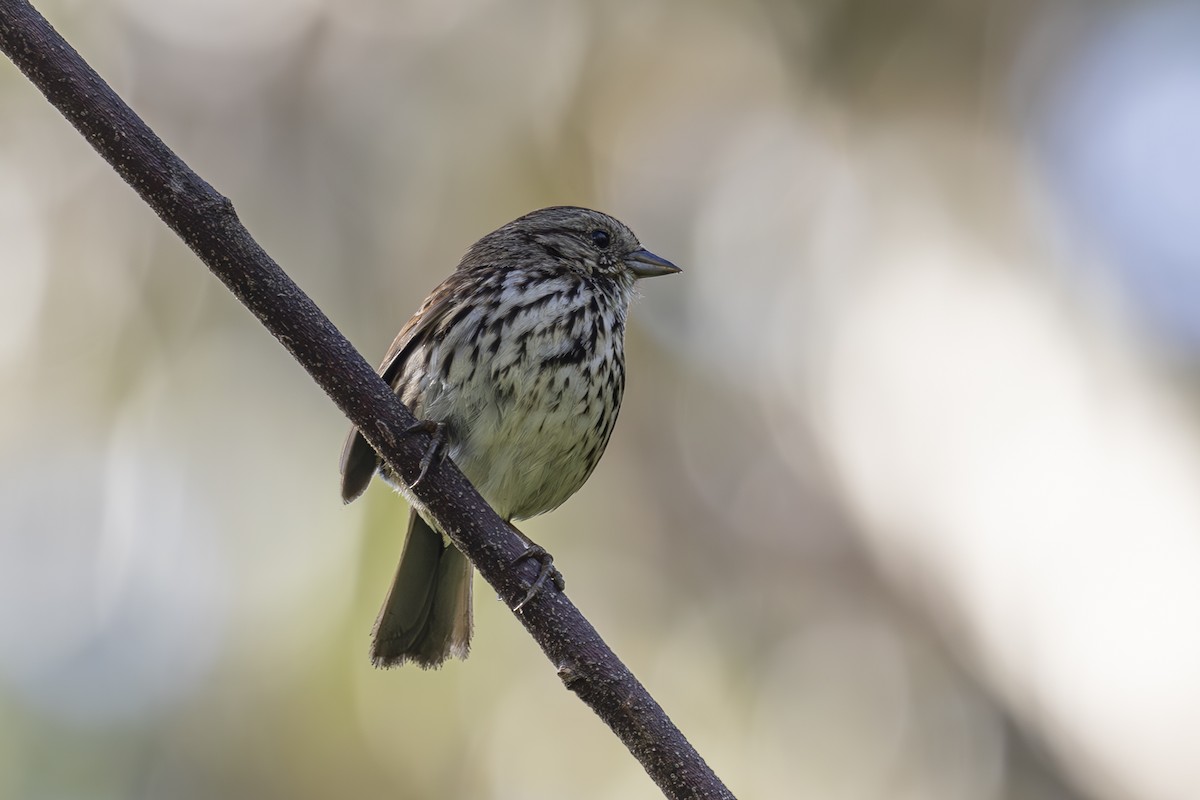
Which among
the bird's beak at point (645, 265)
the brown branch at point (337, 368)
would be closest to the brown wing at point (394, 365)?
the bird's beak at point (645, 265)

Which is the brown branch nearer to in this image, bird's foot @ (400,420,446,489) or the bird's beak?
bird's foot @ (400,420,446,489)

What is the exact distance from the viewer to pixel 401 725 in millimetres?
5898

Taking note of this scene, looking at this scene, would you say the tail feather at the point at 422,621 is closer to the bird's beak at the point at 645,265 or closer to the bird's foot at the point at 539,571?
the bird's beak at the point at 645,265

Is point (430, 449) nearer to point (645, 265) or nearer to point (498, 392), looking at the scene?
point (498, 392)

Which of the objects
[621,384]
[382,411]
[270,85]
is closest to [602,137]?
[270,85]

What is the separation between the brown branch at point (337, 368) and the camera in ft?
8.39

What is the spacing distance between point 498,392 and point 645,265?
1.05 m

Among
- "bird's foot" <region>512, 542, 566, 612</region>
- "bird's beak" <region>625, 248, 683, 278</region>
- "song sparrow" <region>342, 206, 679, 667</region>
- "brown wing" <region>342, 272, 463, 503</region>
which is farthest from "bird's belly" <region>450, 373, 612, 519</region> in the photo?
"bird's foot" <region>512, 542, 566, 612</region>

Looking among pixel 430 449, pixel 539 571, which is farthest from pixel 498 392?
pixel 539 571

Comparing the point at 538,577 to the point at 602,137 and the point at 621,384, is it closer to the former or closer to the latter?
the point at 621,384

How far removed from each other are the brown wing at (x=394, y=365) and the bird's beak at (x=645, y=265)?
661 mm

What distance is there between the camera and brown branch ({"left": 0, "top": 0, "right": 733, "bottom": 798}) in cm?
256

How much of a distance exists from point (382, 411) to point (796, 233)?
468 cm

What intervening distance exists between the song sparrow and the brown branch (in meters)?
0.85
